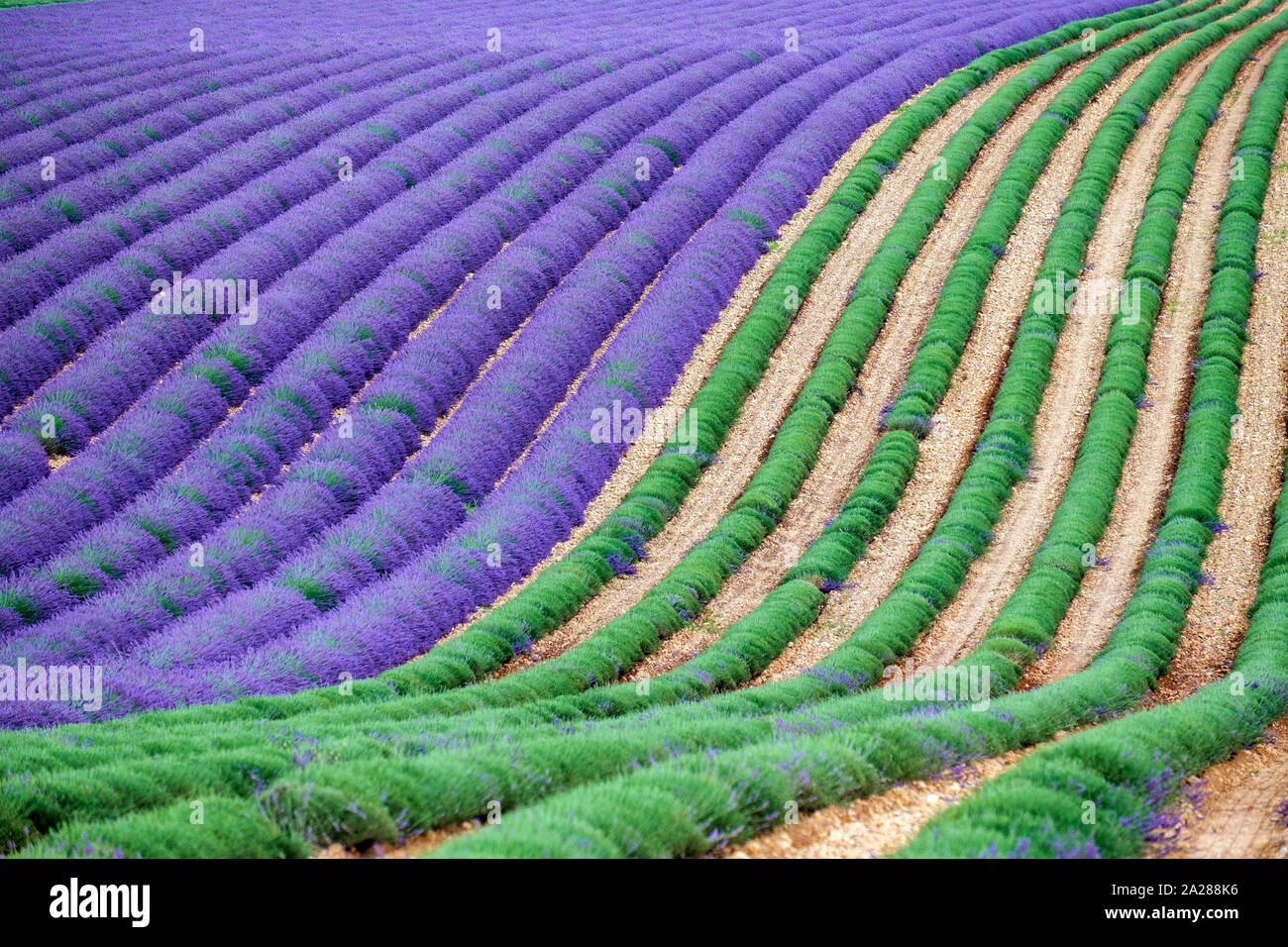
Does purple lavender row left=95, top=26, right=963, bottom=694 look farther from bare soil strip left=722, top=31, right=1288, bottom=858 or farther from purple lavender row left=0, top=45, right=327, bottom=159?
purple lavender row left=0, top=45, right=327, bottom=159

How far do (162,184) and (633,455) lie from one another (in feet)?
46.0

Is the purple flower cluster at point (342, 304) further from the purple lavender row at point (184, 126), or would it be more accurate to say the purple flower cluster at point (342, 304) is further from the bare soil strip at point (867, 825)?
the bare soil strip at point (867, 825)

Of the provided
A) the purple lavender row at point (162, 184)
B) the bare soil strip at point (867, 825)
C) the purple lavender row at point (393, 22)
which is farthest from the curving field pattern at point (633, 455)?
the purple lavender row at point (393, 22)

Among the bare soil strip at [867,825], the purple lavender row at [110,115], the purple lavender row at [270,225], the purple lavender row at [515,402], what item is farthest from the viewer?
the purple lavender row at [110,115]

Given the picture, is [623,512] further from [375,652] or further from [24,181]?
[24,181]

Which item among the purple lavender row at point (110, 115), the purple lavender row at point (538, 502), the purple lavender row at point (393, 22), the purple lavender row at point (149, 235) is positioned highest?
the purple lavender row at point (393, 22)

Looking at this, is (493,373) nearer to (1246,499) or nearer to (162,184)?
(162,184)

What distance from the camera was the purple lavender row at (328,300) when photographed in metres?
18.5

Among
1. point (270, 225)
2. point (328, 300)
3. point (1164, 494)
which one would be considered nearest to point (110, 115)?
point (270, 225)

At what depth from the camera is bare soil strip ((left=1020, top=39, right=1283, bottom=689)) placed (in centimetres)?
1698

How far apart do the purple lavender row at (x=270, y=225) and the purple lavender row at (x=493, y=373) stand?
365 cm

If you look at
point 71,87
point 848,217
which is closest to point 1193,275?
point 848,217

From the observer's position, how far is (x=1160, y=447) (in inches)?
888

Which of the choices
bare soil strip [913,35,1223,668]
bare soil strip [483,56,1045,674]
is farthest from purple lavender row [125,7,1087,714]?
bare soil strip [913,35,1223,668]
